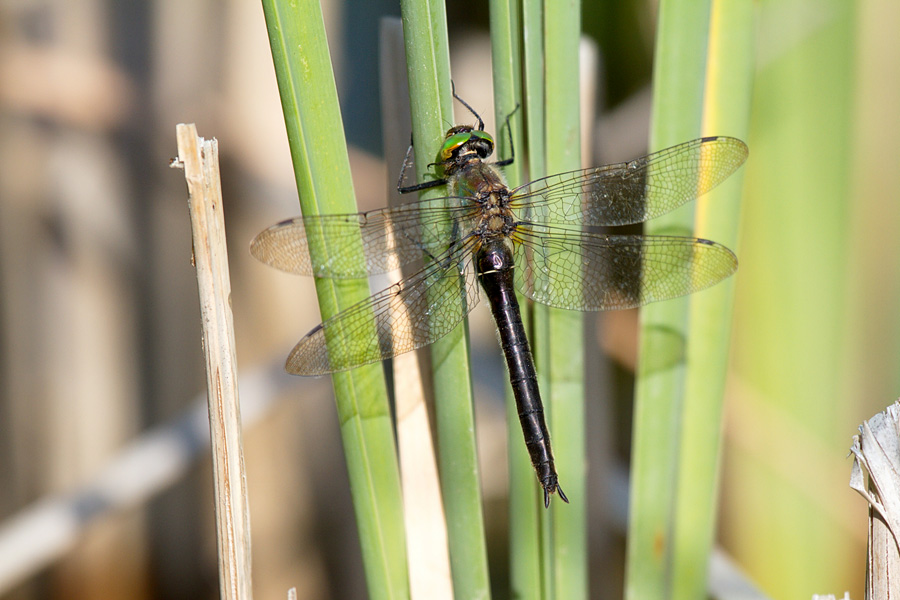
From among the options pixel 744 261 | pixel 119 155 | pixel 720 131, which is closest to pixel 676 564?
pixel 744 261

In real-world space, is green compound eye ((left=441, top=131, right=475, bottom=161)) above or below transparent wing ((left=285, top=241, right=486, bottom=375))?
above

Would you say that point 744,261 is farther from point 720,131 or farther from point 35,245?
point 35,245

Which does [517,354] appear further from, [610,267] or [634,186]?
[634,186]

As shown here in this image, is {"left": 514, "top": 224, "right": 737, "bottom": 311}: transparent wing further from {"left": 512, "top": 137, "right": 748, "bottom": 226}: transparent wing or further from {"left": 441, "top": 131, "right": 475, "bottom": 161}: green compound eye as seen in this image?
{"left": 441, "top": 131, "right": 475, "bottom": 161}: green compound eye

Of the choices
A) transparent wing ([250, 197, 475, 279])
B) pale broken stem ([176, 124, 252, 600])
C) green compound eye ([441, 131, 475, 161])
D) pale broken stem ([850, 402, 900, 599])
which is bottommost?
pale broken stem ([850, 402, 900, 599])

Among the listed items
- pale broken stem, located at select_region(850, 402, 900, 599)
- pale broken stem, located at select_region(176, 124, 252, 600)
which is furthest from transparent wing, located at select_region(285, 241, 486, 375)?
pale broken stem, located at select_region(850, 402, 900, 599)

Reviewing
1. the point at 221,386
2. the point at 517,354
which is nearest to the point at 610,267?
the point at 517,354
